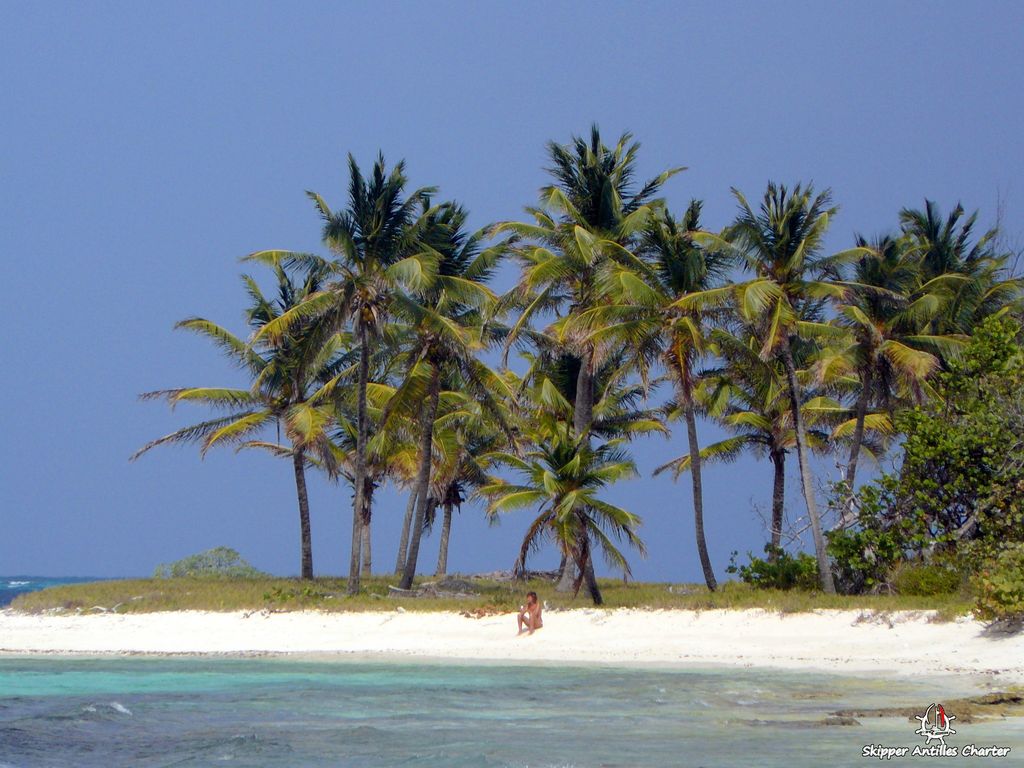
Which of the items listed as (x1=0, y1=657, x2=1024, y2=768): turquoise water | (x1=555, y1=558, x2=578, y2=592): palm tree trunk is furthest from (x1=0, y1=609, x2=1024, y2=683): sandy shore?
(x1=555, y1=558, x2=578, y2=592): palm tree trunk

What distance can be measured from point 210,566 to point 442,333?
46.8 ft

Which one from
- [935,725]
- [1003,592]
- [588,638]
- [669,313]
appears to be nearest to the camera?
[935,725]

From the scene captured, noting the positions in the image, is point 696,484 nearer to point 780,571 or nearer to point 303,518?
point 780,571

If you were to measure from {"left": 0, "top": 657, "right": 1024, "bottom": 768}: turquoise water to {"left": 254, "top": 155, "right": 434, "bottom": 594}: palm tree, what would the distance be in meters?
9.29

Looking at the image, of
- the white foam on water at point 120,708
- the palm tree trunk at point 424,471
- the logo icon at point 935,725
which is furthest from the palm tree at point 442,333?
the logo icon at point 935,725

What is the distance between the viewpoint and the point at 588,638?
20.9m

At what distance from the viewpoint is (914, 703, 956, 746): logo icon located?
34.8ft

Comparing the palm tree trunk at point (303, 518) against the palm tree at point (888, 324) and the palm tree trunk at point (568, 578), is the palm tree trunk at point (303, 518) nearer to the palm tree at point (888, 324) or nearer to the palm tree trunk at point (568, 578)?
the palm tree trunk at point (568, 578)

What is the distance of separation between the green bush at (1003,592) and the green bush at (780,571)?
626 centimetres

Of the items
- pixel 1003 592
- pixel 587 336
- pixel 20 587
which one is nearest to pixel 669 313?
pixel 587 336

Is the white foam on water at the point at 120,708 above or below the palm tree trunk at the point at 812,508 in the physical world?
below

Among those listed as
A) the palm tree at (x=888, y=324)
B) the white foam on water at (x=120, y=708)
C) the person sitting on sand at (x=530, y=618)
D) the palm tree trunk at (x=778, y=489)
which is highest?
the palm tree at (x=888, y=324)

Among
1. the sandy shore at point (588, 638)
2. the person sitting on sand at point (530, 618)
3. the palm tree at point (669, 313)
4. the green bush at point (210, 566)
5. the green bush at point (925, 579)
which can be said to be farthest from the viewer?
the green bush at point (210, 566)

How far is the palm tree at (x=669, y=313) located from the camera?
85.2 feet
